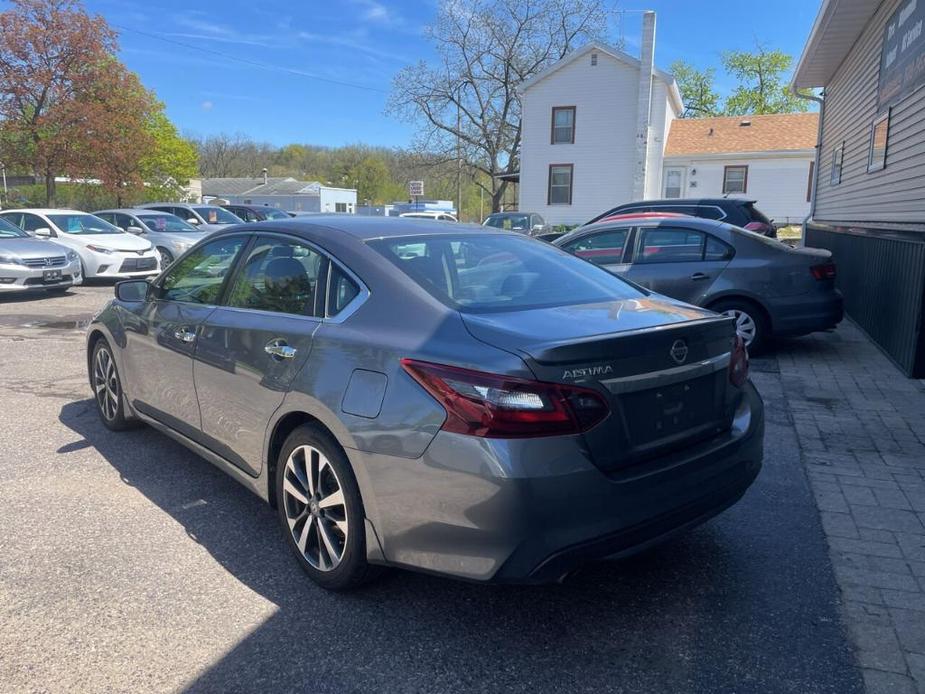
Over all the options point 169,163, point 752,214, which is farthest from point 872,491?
point 169,163

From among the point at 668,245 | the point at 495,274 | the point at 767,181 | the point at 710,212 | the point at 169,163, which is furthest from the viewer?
the point at 169,163

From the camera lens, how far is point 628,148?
92.6 ft

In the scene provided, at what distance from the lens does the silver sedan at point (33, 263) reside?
11.9 metres

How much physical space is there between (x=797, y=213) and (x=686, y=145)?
550 centimetres

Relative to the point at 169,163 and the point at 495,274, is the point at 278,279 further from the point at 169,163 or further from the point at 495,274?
the point at 169,163

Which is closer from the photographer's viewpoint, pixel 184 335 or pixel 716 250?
pixel 184 335

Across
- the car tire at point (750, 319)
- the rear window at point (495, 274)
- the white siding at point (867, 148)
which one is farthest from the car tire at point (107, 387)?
the white siding at point (867, 148)

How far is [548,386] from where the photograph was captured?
238 cm

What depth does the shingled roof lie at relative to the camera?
2997cm

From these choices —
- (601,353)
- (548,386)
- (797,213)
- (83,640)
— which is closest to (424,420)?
(548,386)

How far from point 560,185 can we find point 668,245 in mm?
22662

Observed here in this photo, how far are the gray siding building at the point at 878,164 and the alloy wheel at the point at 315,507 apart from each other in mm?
6060

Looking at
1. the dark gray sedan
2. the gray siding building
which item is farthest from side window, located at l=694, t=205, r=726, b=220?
the dark gray sedan

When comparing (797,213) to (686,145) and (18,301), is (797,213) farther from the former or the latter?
(18,301)
